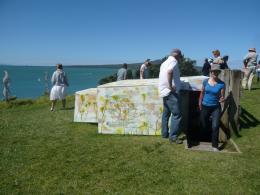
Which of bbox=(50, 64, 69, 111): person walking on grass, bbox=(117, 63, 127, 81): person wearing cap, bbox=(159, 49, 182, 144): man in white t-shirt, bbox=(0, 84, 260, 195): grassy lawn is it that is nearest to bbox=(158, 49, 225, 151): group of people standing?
bbox=(159, 49, 182, 144): man in white t-shirt

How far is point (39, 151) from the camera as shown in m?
6.56

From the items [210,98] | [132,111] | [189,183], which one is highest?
[210,98]

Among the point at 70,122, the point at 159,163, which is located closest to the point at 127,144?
the point at 159,163

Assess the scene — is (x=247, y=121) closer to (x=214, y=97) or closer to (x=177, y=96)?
(x=214, y=97)

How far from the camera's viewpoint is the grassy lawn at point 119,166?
15.3 feet

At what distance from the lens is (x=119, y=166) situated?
551 cm

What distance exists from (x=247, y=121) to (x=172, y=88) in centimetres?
295

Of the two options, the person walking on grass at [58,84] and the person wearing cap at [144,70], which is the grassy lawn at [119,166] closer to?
the person walking on grass at [58,84]

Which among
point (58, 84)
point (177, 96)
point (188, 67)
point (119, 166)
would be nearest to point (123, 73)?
point (58, 84)

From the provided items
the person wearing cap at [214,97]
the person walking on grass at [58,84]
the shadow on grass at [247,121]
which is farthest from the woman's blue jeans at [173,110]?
the person walking on grass at [58,84]

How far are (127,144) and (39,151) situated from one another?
2011mm

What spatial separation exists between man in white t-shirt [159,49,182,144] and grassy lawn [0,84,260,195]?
43 centimetres

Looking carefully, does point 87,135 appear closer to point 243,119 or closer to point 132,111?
point 132,111

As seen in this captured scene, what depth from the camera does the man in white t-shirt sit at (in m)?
6.64
